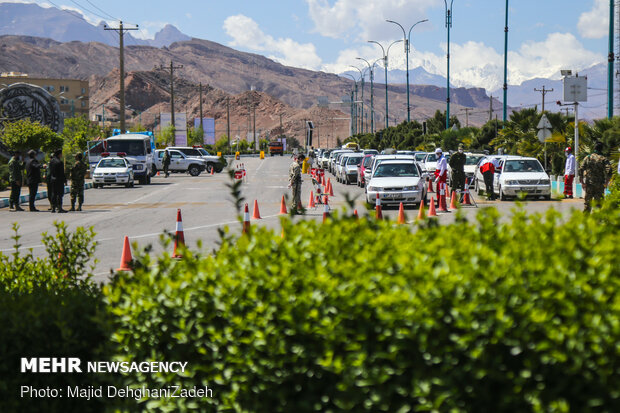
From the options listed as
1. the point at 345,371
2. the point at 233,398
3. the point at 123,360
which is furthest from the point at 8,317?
the point at 345,371

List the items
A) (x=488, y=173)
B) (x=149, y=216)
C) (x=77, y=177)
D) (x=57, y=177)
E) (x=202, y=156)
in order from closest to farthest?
(x=149, y=216)
(x=57, y=177)
(x=77, y=177)
(x=488, y=173)
(x=202, y=156)

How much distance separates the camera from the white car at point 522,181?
1096 inches

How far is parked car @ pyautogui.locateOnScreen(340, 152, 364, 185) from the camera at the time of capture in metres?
42.5

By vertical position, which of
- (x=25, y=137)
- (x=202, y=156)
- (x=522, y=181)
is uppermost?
(x=25, y=137)

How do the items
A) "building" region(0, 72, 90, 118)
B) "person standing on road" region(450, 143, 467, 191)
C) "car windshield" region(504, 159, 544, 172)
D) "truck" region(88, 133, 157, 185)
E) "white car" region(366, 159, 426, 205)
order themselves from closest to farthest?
"white car" region(366, 159, 426, 205), "person standing on road" region(450, 143, 467, 191), "car windshield" region(504, 159, 544, 172), "truck" region(88, 133, 157, 185), "building" region(0, 72, 90, 118)

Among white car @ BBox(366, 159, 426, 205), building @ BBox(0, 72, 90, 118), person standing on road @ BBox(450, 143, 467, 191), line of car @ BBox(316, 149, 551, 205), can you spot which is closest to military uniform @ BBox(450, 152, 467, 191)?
person standing on road @ BBox(450, 143, 467, 191)

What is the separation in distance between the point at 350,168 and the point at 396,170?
16.0 m

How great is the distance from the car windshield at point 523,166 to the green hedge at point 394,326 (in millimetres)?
25271

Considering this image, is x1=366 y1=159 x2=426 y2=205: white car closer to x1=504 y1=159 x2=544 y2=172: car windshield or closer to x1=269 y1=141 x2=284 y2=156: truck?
x1=504 y1=159 x2=544 y2=172: car windshield

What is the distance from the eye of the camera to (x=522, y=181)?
27891mm

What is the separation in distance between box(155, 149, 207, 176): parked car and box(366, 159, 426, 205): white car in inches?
1171

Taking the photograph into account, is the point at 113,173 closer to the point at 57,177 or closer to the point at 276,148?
the point at 57,177

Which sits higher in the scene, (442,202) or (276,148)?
(276,148)

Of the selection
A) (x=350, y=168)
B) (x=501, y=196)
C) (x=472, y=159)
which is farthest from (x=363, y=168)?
(x=501, y=196)
